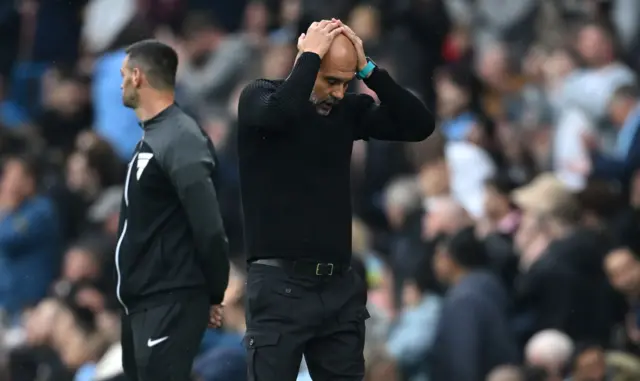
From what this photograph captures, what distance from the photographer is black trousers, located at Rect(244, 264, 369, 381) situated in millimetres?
7512

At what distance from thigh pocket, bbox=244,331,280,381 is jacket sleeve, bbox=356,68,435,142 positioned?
3.26ft

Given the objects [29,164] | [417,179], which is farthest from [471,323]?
[29,164]

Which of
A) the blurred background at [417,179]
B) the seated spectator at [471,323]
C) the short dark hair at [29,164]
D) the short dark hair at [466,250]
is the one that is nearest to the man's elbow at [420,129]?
the blurred background at [417,179]

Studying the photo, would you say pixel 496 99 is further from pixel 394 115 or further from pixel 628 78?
pixel 394 115

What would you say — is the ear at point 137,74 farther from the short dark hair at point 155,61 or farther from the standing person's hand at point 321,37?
the standing person's hand at point 321,37

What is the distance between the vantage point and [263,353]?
7.52 meters

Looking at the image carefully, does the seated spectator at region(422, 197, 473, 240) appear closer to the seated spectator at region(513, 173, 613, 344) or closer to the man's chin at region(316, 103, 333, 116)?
the seated spectator at region(513, 173, 613, 344)

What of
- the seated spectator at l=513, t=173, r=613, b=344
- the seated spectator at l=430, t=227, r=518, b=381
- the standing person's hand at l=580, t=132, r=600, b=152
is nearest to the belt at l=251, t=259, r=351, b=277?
the seated spectator at l=430, t=227, r=518, b=381

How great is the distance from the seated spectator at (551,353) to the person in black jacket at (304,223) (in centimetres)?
364

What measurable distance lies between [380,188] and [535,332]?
303 cm

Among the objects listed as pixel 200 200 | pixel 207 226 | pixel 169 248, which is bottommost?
pixel 169 248

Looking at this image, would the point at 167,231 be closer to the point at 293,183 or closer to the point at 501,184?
the point at 293,183

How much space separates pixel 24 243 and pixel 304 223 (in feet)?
23.0

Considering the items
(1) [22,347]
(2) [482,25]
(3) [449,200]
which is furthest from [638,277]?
(2) [482,25]
